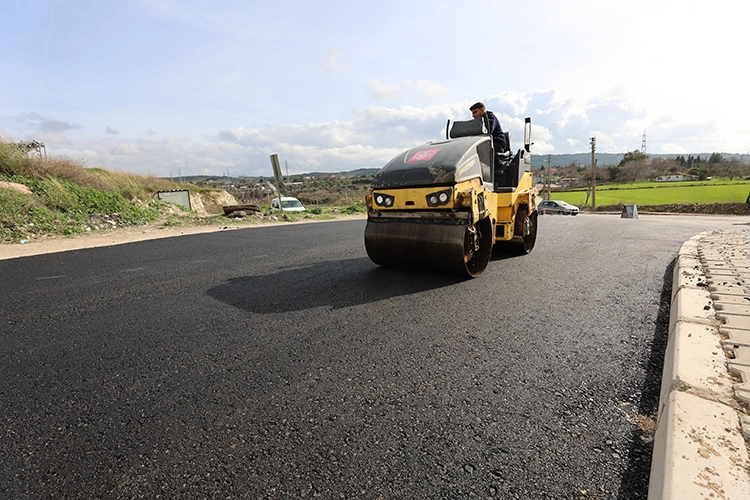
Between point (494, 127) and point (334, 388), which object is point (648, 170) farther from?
point (334, 388)

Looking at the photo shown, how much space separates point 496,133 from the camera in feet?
18.5

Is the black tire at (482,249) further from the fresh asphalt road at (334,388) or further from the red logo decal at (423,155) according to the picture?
the red logo decal at (423,155)

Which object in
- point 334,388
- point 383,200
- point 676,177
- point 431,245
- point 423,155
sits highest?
point 423,155

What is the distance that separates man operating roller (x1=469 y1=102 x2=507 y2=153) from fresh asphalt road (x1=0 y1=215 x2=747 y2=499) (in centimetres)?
224

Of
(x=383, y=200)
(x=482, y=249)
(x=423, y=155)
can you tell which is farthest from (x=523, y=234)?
(x=383, y=200)

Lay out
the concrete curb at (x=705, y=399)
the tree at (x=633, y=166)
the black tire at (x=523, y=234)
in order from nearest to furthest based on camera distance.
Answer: the concrete curb at (x=705, y=399) < the black tire at (x=523, y=234) < the tree at (x=633, y=166)

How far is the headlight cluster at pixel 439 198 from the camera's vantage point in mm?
4160

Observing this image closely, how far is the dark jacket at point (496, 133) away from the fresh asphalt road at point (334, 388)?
2231 millimetres

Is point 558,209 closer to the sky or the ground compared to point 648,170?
closer to the ground

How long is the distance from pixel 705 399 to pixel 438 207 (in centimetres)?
284

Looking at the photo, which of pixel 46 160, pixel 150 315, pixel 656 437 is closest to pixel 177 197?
pixel 46 160

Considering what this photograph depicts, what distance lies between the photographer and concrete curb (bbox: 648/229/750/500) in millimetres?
1349

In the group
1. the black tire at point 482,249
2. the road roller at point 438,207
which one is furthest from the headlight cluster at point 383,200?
the black tire at point 482,249

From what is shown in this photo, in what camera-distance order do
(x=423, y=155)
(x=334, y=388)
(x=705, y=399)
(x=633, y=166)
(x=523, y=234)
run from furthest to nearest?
(x=633, y=166), (x=523, y=234), (x=423, y=155), (x=334, y=388), (x=705, y=399)
